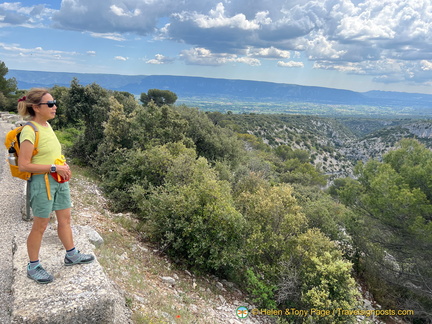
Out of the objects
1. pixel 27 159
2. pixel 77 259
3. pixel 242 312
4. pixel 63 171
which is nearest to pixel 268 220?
pixel 242 312

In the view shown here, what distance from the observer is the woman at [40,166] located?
3.86 metres

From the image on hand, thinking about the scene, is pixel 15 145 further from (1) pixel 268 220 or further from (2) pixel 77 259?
(1) pixel 268 220

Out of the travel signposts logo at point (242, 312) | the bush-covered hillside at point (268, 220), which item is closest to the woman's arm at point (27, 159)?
the bush-covered hillside at point (268, 220)

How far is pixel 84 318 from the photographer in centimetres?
399

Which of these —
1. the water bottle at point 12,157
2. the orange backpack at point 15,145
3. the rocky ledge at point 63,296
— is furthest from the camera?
the water bottle at point 12,157

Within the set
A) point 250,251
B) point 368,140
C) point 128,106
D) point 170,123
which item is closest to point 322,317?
point 250,251

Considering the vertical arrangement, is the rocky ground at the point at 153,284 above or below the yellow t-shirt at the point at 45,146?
below

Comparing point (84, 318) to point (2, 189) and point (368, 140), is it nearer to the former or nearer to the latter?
point (2, 189)

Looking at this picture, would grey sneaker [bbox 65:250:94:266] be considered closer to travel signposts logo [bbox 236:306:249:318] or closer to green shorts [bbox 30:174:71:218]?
green shorts [bbox 30:174:71:218]

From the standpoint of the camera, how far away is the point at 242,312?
26.0 feet

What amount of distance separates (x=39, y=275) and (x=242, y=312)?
223 inches

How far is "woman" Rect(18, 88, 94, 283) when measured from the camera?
386 centimetres

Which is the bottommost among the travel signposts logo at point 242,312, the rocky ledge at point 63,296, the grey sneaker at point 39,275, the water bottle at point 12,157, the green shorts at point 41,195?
the travel signposts logo at point 242,312

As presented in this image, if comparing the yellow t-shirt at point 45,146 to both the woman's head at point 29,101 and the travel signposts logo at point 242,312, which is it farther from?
the travel signposts logo at point 242,312
